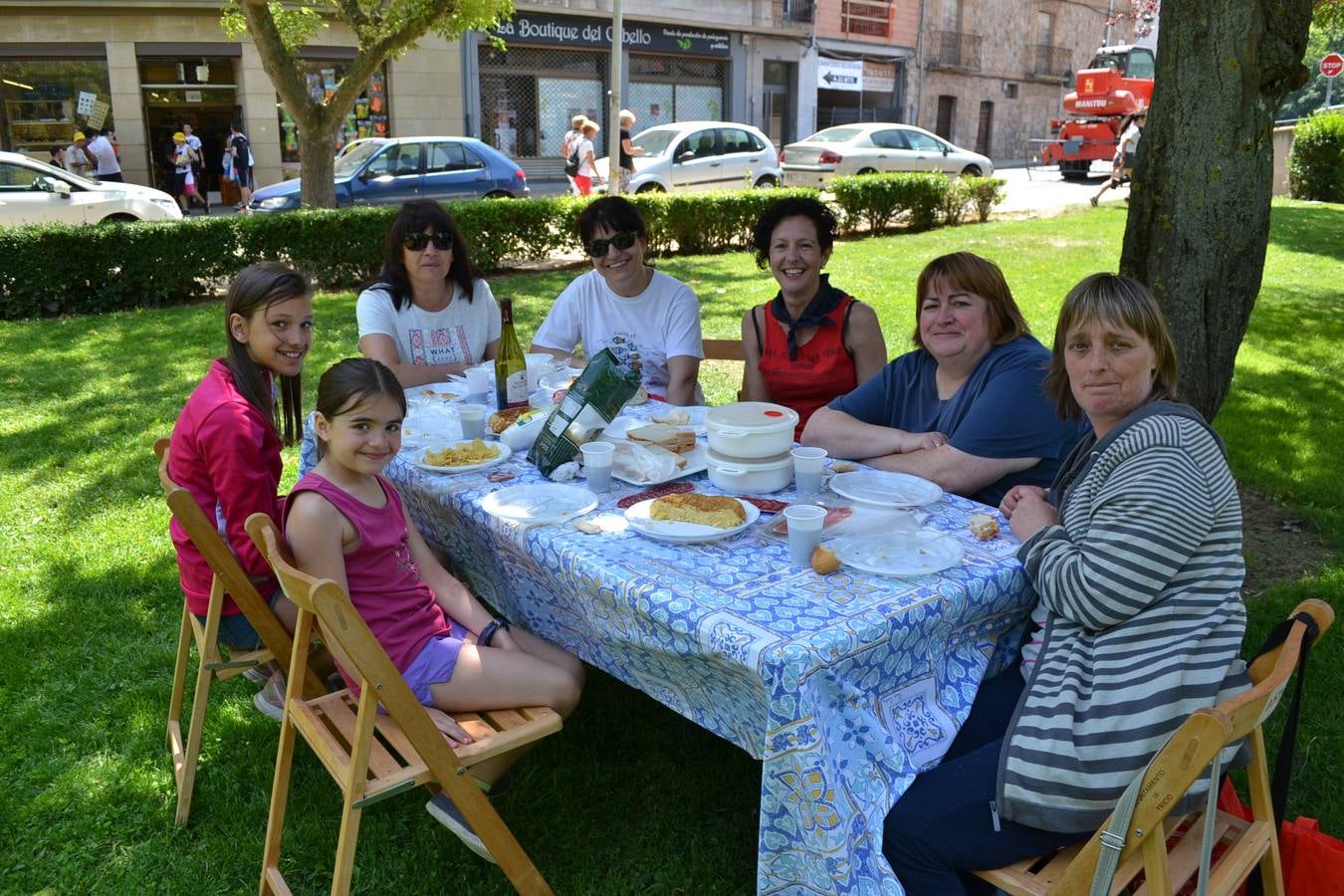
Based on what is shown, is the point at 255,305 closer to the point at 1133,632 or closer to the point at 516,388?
the point at 516,388

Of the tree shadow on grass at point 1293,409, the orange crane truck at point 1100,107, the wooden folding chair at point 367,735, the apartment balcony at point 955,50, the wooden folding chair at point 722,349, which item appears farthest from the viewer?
the apartment balcony at point 955,50

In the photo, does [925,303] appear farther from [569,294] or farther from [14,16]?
[14,16]

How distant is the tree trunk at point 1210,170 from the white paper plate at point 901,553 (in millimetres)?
2346

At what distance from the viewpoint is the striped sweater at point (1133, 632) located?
1.81 metres

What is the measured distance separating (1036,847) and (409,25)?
11.2 metres

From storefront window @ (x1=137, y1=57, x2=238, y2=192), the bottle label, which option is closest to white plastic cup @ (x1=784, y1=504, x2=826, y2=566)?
the bottle label

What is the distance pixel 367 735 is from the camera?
6.80 feet

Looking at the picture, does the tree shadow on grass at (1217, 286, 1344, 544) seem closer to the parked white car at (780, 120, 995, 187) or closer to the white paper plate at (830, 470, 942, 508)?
the white paper plate at (830, 470, 942, 508)

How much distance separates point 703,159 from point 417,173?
190 inches

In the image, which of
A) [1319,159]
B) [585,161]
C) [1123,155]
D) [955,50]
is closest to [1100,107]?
[1123,155]

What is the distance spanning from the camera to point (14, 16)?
1908 cm

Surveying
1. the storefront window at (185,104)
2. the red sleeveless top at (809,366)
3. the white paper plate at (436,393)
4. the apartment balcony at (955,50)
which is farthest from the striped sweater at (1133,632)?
the apartment balcony at (955,50)

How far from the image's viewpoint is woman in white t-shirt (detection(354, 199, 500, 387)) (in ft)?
13.6

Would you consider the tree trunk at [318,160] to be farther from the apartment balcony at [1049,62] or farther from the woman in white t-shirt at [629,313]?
the apartment balcony at [1049,62]
